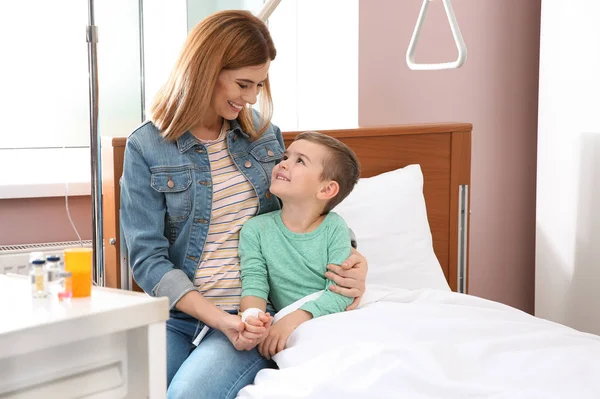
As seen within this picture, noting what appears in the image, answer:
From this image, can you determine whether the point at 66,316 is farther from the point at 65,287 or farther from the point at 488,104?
the point at 488,104

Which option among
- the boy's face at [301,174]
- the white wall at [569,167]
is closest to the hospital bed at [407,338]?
the boy's face at [301,174]

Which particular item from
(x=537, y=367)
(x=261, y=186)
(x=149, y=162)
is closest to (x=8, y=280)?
(x=149, y=162)

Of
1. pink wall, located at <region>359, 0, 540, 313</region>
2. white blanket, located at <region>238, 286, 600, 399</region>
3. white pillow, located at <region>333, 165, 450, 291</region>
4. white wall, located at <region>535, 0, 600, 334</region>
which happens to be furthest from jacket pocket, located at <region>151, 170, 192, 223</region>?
white wall, located at <region>535, 0, 600, 334</region>

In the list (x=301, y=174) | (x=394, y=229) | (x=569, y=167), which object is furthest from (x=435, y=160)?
(x=301, y=174)

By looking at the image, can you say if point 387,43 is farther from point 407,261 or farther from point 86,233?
point 86,233

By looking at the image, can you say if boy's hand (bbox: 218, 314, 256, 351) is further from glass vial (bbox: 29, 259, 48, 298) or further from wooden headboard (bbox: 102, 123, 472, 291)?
wooden headboard (bbox: 102, 123, 472, 291)

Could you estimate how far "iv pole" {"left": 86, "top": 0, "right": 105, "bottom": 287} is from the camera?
5.09 feet

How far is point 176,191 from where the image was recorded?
5.08 feet

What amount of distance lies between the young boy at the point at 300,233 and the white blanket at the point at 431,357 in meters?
0.15

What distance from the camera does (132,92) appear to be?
2.39 meters

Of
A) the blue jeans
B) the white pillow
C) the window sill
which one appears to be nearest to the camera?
the blue jeans

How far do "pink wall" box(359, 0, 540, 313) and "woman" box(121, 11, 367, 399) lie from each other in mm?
1012

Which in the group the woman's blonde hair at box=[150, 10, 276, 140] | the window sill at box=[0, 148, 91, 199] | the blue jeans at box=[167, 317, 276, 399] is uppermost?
the woman's blonde hair at box=[150, 10, 276, 140]

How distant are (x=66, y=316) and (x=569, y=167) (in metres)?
2.05
